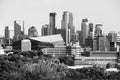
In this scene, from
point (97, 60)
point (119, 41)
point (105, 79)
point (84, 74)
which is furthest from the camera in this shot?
point (119, 41)

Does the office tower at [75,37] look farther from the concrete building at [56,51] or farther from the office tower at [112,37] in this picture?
the concrete building at [56,51]

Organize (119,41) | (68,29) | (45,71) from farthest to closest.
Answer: (68,29)
(119,41)
(45,71)

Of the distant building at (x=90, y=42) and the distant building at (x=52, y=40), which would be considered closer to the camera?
the distant building at (x=52, y=40)

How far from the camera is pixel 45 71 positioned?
76.5 feet

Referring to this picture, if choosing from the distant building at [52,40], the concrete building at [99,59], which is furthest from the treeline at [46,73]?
the distant building at [52,40]

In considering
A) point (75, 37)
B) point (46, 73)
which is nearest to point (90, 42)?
point (75, 37)

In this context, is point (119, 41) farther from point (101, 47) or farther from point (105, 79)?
point (105, 79)

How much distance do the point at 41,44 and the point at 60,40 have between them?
4376 mm

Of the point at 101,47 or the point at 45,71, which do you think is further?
the point at 101,47

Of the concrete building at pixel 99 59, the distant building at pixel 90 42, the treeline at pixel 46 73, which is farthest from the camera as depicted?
the distant building at pixel 90 42

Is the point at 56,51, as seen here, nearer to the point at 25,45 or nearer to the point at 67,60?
the point at 25,45

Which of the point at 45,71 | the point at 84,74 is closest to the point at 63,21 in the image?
the point at 84,74

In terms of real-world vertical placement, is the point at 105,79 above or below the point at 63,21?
below

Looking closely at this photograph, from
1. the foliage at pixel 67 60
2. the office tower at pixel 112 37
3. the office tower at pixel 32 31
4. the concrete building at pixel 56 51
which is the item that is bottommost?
the foliage at pixel 67 60
